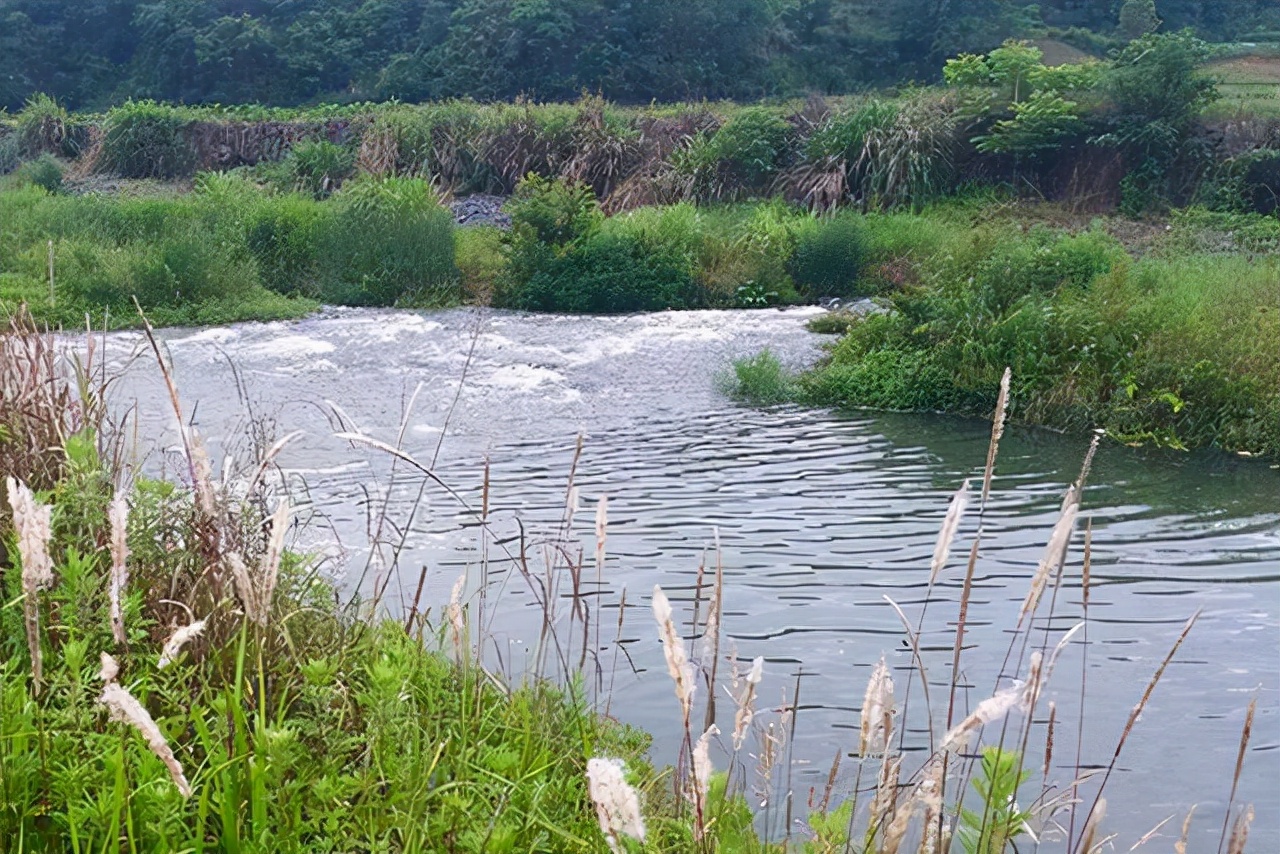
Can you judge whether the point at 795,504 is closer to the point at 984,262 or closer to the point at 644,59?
the point at 984,262

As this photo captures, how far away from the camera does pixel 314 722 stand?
9.73 feet

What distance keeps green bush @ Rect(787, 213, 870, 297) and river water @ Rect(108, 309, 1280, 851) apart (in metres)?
3.02

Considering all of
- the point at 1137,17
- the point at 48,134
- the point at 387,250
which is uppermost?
the point at 1137,17

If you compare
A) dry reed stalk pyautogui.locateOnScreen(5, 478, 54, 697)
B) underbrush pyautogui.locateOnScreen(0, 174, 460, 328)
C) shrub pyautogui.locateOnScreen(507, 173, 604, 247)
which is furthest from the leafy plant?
shrub pyautogui.locateOnScreen(507, 173, 604, 247)

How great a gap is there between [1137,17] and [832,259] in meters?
21.7

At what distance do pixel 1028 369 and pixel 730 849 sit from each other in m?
7.90

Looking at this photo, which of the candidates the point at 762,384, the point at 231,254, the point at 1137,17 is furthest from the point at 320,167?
the point at 1137,17

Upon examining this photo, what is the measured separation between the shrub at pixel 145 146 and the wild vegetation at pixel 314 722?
2107 cm

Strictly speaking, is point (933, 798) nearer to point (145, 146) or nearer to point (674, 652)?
point (674, 652)

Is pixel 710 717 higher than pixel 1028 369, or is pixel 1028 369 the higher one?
pixel 710 717

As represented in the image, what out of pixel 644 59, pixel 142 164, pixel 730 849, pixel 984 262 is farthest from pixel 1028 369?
pixel 644 59

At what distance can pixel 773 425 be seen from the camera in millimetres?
9852

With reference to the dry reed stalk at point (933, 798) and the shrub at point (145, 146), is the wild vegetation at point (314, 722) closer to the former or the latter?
the dry reed stalk at point (933, 798)

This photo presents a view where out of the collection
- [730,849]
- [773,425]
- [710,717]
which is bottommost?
[773,425]
